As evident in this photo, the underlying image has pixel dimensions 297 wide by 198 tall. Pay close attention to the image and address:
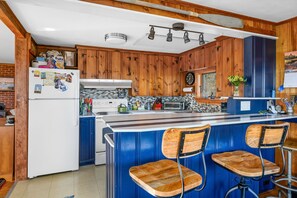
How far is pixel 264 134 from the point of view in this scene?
1635 mm

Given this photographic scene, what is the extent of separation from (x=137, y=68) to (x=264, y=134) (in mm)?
3184

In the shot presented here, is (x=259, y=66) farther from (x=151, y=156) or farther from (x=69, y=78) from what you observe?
(x=69, y=78)

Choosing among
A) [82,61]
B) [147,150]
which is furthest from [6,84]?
[147,150]

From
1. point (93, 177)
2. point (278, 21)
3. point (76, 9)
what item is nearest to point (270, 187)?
point (278, 21)

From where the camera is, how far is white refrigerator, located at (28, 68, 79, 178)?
3002 mm

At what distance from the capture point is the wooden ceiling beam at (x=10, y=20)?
207 cm

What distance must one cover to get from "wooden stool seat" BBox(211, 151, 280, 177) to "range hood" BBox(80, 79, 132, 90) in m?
2.77

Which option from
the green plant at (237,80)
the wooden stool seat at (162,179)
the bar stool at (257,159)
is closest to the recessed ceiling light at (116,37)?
the green plant at (237,80)

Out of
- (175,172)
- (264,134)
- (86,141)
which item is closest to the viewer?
(175,172)

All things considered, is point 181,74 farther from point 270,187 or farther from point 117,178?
point 117,178

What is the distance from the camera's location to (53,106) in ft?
10.2

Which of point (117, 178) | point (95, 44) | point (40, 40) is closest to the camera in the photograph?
point (117, 178)

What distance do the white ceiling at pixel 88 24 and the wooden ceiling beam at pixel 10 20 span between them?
2.2 inches

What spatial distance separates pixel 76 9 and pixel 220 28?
1.71 m
